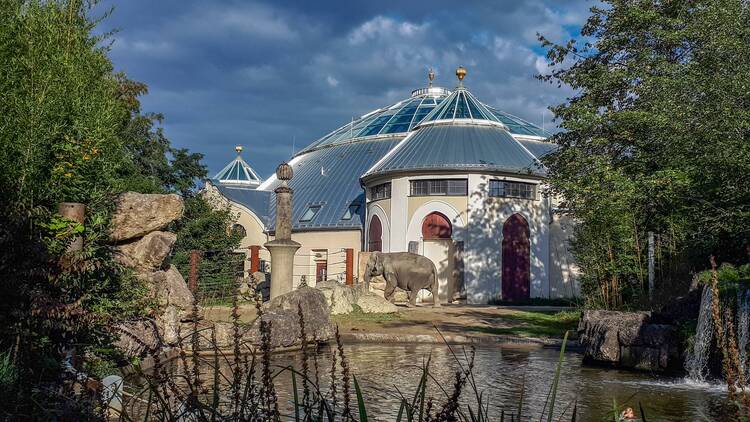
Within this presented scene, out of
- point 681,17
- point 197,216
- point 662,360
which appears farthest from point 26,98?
point 197,216

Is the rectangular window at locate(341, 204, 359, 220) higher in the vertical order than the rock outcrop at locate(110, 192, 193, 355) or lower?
higher

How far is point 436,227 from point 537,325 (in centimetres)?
1411

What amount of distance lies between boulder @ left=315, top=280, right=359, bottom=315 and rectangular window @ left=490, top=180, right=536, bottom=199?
13.6 meters

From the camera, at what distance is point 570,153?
2261 cm

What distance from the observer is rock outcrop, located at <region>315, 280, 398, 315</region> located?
21641 millimetres

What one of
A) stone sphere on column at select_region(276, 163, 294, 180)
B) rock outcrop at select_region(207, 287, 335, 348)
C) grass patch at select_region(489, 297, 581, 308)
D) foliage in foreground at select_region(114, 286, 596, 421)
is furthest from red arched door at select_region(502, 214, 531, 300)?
foliage in foreground at select_region(114, 286, 596, 421)

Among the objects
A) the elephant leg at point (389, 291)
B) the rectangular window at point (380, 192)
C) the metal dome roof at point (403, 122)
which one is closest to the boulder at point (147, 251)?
the elephant leg at point (389, 291)

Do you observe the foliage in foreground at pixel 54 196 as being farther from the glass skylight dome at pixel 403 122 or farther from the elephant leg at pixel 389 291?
the glass skylight dome at pixel 403 122

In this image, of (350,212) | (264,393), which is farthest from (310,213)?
(264,393)

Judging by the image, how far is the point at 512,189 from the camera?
112 ft

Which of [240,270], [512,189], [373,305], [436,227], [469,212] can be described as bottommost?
[373,305]

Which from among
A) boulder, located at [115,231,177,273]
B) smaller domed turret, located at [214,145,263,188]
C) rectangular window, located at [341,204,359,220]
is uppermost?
smaller domed turret, located at [214,145,263,188]

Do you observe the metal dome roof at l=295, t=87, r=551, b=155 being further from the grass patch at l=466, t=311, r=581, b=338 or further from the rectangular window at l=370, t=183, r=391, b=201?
the grass patch at l=466, t=311, r=581, b=338

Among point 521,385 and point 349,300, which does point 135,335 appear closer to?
point 521,385
